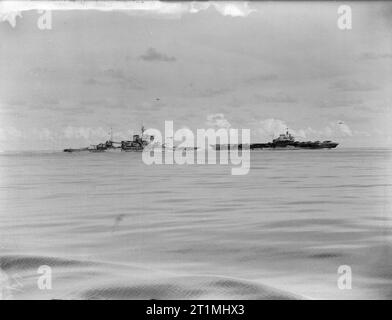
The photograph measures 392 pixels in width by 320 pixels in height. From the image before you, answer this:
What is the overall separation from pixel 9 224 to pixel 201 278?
3.37 meters

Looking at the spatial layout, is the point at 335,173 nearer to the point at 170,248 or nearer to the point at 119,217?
the point at 119,217

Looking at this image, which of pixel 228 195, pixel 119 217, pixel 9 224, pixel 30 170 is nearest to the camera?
pixel 9 224

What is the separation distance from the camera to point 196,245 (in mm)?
6809

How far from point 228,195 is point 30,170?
7.14 meters

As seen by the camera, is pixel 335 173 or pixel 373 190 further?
pixel 335 173

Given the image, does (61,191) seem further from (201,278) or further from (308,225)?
(201,278)

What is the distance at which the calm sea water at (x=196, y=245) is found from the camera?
531 centimetres

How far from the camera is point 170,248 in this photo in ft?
21.9

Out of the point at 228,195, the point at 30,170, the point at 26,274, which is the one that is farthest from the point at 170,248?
the point at 30,170

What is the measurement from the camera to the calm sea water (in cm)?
531
